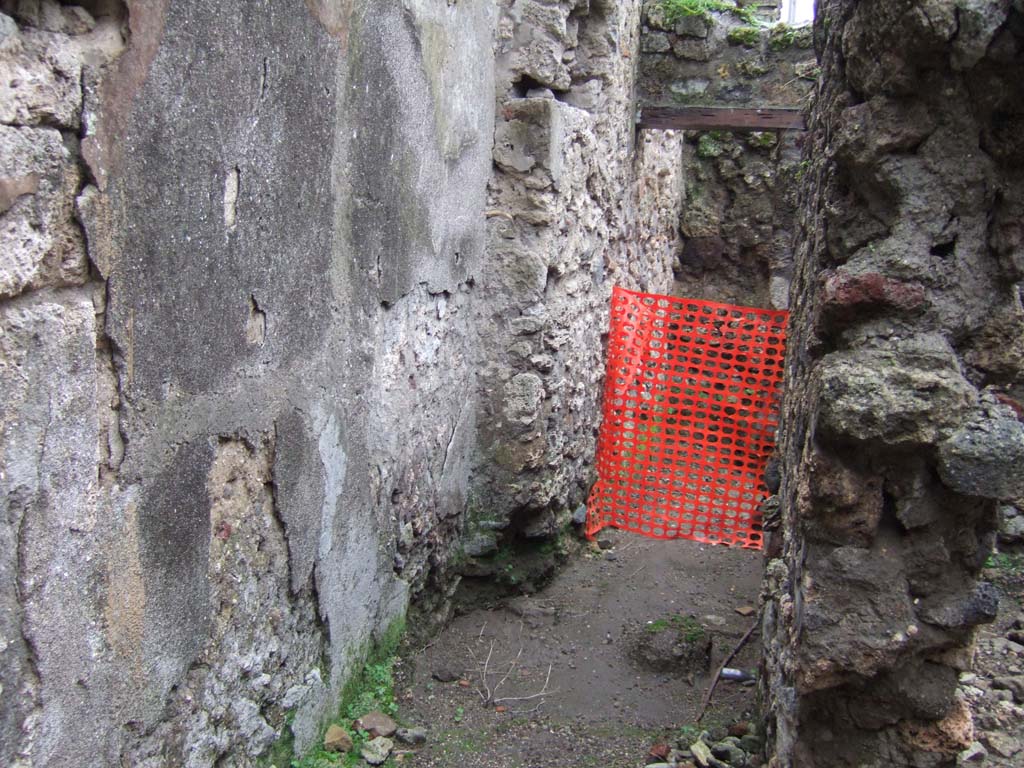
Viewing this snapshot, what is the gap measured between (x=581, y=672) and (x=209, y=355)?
206 centimetres

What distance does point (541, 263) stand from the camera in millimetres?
3898

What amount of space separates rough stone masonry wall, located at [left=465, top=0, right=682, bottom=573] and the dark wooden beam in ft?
2.73

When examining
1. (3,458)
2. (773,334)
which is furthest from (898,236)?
(773,334)

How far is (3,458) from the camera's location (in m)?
1.52

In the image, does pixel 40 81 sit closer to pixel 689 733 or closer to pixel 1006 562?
pixel 689 733

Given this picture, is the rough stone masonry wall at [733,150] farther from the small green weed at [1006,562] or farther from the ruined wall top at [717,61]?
the small green weed at [1006,562]

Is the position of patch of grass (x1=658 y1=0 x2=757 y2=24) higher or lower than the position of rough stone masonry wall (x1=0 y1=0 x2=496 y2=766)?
higher

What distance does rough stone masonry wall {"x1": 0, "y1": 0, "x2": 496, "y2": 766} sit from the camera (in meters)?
1.60

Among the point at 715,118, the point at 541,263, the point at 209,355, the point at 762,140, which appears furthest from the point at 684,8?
the point at 209,355

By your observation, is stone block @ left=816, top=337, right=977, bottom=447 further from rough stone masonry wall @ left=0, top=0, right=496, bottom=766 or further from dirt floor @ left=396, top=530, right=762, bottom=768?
dirt floor @ left=396, top=530, right=762, bottom=768

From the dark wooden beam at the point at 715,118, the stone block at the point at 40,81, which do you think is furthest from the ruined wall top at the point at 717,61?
the stone block at the point at 40,81

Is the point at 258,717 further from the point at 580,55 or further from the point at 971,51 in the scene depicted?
the point at 580,55

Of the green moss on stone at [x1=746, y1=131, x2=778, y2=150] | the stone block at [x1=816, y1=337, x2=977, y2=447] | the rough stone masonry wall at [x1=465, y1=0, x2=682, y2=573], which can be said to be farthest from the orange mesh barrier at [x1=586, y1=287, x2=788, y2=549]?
the stone block at [x1=816, y1=337, x2=977, y2=447]

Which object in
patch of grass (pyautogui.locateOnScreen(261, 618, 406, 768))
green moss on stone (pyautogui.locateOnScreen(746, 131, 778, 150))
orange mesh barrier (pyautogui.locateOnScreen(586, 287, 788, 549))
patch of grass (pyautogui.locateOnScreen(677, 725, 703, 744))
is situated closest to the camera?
patch of grass (pyautogui.locateOnScreen(261, 618, 406, 768))
